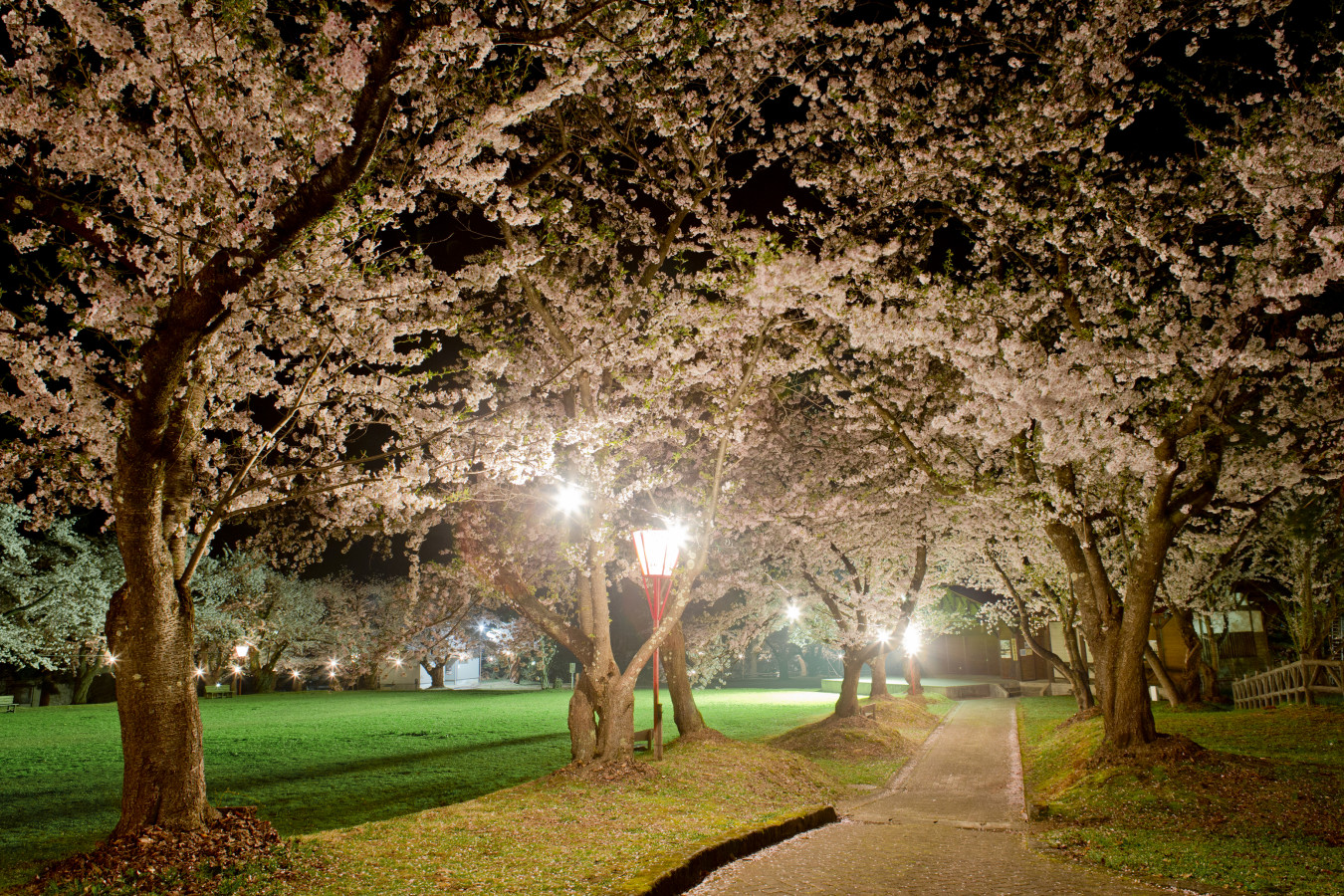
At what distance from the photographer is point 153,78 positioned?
19.4ft

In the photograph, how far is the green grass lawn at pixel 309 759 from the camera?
32.6 feet

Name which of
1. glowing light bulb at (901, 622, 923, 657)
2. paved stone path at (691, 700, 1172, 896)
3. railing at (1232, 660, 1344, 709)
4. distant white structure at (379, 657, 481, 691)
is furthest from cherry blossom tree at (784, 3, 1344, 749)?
distant white structure at (379, 657, 481, 691)

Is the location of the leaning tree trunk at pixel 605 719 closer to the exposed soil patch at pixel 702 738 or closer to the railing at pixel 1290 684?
the exposed soil patch at pixel 702 738

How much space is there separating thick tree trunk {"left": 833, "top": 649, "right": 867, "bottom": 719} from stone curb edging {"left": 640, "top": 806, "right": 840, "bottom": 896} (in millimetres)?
9916

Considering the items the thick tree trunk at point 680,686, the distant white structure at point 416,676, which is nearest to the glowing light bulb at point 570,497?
the thick tree trunk at point 680,686

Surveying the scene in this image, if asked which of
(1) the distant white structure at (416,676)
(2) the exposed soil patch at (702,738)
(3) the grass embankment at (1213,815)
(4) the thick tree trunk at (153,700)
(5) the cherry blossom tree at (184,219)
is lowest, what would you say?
(1) the distant white structure at (416,676)

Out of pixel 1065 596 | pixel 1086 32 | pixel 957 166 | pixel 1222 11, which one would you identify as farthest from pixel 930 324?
pixel 1065 596

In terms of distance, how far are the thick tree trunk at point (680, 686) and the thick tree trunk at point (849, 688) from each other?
5023 mm

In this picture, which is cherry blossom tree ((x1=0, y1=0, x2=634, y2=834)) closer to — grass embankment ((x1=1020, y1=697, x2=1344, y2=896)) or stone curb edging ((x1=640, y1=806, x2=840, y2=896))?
stone curb edging ((x1=640, y1=806, x2=840, y2=896))

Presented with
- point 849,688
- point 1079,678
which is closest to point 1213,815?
point 849,688

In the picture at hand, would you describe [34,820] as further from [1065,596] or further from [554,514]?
[1065,596]

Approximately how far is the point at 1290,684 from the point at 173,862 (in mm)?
24068

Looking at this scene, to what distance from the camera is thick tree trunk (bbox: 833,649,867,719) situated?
1845 centimetres

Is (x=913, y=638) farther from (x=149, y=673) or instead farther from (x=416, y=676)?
(x=416, y=676)
